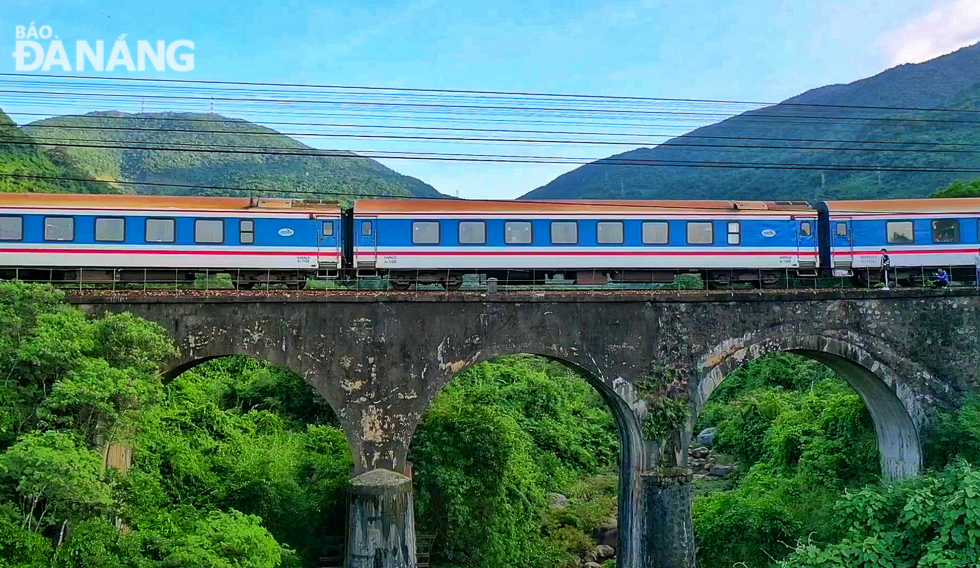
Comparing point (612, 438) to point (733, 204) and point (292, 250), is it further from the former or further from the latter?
point (292, 250)

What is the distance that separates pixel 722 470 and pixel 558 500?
6.82 meters

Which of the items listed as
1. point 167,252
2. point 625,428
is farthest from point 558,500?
point 167,252

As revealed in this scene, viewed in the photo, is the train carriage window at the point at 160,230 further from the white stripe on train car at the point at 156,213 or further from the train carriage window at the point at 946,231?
the train carriage window at the point at 946,231

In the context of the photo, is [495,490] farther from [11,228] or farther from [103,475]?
[11,228]

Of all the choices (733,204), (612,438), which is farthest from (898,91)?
(733,204)

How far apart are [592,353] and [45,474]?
10.3m

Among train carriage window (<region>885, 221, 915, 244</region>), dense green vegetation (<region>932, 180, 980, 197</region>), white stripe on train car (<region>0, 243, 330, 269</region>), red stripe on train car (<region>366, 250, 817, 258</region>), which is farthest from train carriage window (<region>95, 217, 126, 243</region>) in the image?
dense green vegetation (<region>932, 180, 980, 197</region>)

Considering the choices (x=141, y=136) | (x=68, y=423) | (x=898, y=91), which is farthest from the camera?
(x=898, y=91)

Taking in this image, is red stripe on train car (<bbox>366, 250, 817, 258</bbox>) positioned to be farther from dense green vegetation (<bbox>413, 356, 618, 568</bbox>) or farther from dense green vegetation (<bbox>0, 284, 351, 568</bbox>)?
dense green vegetation (<bbox>0, 284, 351, 568</bbox>)

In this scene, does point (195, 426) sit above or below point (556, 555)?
above

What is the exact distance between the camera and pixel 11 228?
16.4 meters

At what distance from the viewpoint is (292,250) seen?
1756 cm

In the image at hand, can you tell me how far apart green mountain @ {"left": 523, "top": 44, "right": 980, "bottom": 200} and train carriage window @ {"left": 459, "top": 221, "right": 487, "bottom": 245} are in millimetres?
21580

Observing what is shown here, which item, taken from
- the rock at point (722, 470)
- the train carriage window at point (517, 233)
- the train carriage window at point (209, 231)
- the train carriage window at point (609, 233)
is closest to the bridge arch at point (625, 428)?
the train carriage window at point (517, 233)
